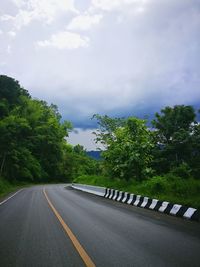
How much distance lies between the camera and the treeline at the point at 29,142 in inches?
2206

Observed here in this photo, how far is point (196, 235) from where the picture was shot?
28.6 feet

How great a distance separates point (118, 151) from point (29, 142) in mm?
46491

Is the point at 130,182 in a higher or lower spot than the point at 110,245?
higher

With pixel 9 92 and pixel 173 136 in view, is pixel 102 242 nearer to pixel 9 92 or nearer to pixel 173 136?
pixel 173 136

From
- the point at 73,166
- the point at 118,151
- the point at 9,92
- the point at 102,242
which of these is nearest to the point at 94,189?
the point at 118,151

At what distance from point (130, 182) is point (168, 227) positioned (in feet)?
59.9

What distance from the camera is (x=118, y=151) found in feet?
98.3

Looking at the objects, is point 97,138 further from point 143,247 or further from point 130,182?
point 143,247

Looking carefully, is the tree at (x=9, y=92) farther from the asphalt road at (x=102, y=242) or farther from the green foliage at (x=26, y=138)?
the asphalt road at (x=102, y=242)

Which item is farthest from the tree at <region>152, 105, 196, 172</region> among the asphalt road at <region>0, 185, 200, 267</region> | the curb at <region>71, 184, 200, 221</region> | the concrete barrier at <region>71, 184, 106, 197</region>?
the asphalt road at <region>0, 185, 200, 267</region>

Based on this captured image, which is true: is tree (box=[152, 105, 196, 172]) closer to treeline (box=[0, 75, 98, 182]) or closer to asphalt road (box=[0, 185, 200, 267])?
treeline (box=[0, 75, 98, 182])

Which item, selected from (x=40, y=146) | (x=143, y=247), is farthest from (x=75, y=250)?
(x=40, y=146)

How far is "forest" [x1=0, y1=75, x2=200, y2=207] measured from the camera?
27.0 meters

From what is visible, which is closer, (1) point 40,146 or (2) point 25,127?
(2) point 25,127
